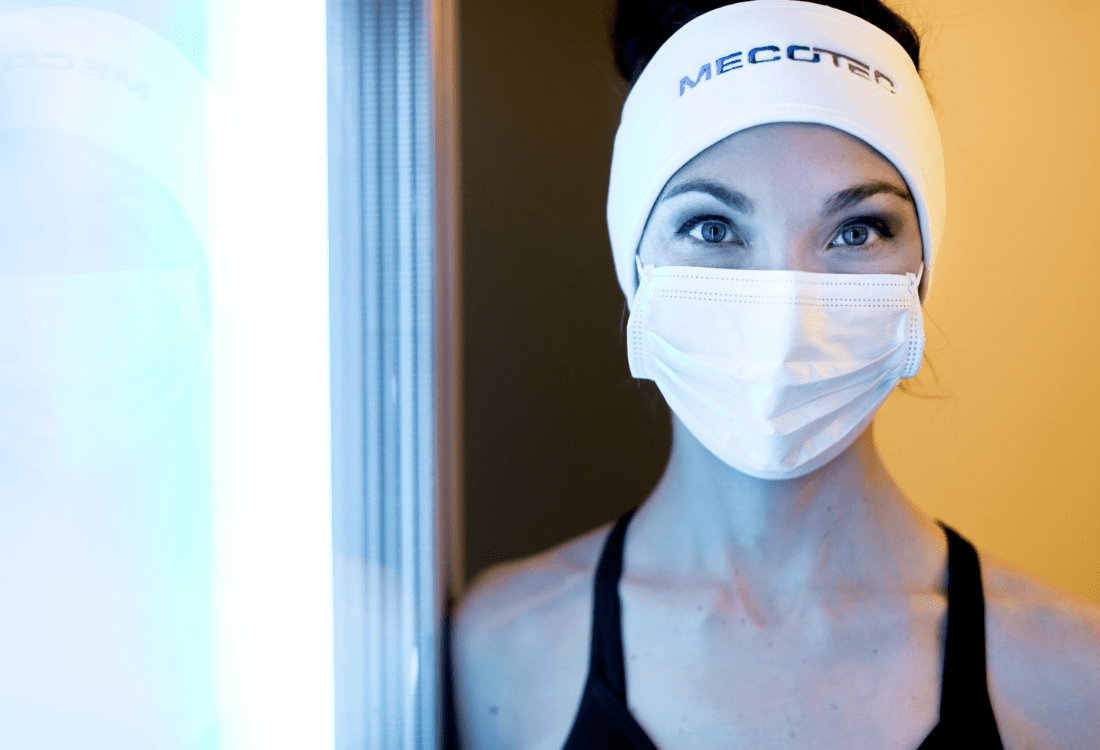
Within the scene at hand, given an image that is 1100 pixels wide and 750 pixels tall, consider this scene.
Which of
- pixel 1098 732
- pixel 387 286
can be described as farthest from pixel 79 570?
pixel 1098 732

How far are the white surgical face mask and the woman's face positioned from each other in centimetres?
4

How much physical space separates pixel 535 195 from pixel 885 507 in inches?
37.4

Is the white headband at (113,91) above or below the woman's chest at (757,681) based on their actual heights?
above

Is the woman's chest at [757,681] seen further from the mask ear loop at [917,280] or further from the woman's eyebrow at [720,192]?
the woman's eyebrow at [720,192]

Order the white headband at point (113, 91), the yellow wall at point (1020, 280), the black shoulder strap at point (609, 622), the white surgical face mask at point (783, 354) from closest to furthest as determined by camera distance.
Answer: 1. the white headband at point (113, 91)
2. the white surgical face mask at point (783, 354)
3. the black shoulder strap at point (609, 622)
4. the yellow wall at point (1020, 280)

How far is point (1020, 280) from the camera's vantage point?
1660 millimetres

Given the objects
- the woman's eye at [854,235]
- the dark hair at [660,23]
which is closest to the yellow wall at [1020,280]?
the dark hair at [660,23]

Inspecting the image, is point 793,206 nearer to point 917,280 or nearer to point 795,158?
point 795,158

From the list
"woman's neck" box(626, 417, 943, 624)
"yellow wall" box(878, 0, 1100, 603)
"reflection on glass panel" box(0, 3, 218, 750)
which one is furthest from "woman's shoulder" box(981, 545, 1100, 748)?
"reflection on glass panel" box(0, 3, 218, 750)

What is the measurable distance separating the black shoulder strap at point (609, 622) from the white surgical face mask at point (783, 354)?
29 centimetres

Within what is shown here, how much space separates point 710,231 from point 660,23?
1.32 feet

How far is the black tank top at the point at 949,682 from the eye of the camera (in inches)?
41.2

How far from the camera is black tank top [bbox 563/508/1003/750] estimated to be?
1.05 meters

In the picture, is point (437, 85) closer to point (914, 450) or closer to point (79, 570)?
point (79, 570)
